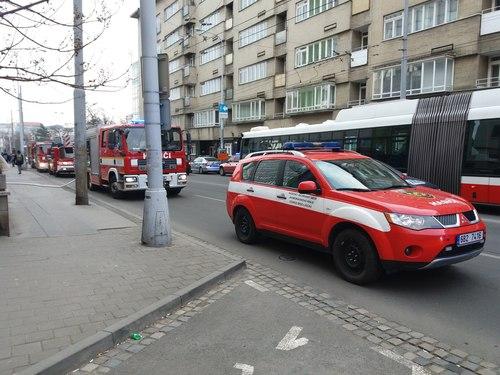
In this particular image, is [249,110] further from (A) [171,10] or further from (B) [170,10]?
(B) [170,10]

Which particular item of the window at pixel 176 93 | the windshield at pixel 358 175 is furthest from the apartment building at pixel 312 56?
the windshield at pixel 358 175

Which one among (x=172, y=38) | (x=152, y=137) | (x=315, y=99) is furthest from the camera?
(x=172, y=38)

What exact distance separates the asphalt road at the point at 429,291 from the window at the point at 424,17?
1915 cm

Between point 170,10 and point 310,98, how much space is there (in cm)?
3621

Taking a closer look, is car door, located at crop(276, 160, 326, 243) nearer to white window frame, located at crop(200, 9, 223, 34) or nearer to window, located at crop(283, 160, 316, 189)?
window, located at crop(283, 160, 316, 189)

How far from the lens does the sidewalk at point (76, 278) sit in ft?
13.1

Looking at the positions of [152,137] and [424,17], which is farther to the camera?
[424,17]

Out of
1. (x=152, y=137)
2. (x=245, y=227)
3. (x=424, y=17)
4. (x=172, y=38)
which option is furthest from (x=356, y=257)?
(x=172, y=38)

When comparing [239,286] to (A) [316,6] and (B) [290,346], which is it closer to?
(B) [290,346]

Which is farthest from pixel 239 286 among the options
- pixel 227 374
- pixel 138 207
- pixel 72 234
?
pixel 138 207

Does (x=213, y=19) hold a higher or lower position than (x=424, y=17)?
higher

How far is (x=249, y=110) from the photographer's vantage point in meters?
44.0

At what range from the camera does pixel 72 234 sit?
333 inches

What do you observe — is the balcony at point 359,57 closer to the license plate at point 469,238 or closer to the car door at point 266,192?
the car door at point 266,192
